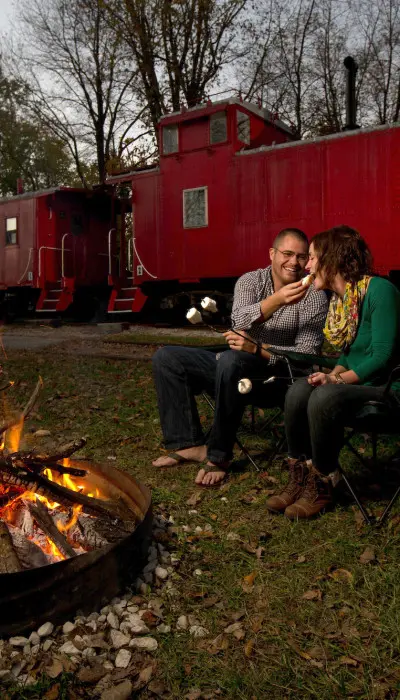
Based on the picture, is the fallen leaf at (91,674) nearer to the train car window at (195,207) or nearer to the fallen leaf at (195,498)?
the fallen leaf at (195,498)

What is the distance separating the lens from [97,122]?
21859mm

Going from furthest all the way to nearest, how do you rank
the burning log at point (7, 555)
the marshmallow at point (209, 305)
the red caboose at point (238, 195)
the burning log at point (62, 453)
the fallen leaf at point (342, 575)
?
the red caboose at point (238, 195), the marshmallow at point (209, 305), the burning log at point (62, 453), the fallen leaf at point (342, 575), the burning log at point (7, 555)

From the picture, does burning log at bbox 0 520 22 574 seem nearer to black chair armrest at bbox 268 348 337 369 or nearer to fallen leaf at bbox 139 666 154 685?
fallen leaf at bbox 139 666 154 685

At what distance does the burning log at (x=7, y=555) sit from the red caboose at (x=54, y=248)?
534 inches

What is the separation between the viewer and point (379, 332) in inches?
108

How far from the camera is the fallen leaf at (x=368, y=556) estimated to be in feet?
7.93

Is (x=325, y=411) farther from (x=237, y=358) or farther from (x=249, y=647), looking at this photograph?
(x=249, y=647)

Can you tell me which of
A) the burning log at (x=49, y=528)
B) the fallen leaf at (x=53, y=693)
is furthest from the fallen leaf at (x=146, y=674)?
the burning log at (x=49, y=528)

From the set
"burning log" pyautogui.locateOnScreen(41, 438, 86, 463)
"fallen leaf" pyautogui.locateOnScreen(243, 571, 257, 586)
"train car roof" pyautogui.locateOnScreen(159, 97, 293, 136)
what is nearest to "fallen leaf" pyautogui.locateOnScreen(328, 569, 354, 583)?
"fallen leaf" pyautogui.locateOnScreen(243, 571, 257, 586)

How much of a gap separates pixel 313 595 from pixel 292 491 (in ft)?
2.51

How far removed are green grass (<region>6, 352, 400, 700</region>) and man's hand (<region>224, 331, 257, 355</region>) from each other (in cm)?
79

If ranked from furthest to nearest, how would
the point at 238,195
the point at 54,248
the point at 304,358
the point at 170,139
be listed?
the point at 54,248, the point at 170,139, the point at 238,195, the point at 304,358

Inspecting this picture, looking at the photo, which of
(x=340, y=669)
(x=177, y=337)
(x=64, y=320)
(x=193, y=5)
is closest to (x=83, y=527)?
(x=340, y=669)

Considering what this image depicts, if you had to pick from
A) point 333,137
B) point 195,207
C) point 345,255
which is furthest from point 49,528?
point 195,207
